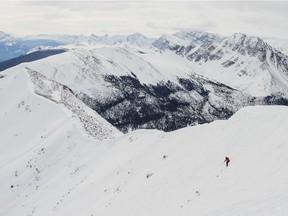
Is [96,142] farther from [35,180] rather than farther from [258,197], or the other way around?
[258,197]

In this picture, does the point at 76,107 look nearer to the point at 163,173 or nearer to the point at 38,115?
the point at 38,115

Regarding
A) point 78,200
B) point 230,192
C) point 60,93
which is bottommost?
point 60,93

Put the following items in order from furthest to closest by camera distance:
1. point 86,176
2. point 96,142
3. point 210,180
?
point 96,142, point 86,176, point 210,180

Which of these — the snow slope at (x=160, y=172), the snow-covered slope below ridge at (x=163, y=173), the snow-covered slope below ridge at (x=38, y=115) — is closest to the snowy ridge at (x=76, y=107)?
the snow-covered slope below ridge at (x=38, y=115)

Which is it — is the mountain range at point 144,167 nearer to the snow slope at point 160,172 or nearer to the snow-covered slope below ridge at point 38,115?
the snow slope at point 160,172

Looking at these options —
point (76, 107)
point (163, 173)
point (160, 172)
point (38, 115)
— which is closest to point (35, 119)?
point (38, 115)

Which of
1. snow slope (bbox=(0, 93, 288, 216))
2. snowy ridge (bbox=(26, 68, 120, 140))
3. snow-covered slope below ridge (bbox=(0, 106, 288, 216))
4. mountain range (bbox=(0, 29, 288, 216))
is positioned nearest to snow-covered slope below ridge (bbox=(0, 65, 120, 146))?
snowy ridge (bbox=(26, 68, 120, 140))

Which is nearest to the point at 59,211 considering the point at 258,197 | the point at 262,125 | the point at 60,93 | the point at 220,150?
the point at 220,150
